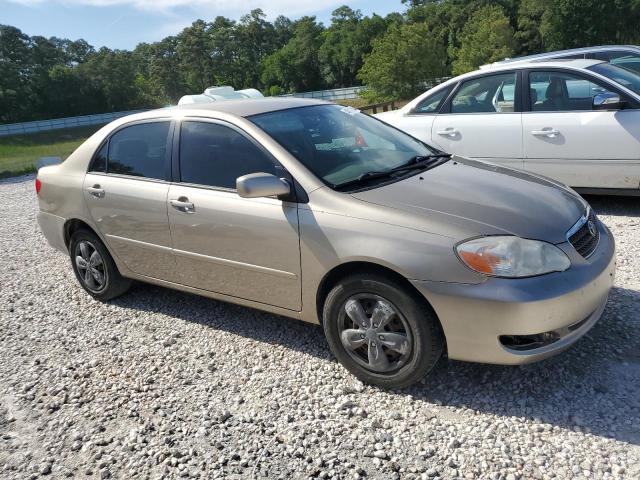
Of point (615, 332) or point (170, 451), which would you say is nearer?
point (170, 451)

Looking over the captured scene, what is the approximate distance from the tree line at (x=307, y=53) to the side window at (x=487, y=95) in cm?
4964

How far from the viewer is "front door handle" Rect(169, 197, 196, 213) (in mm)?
3799

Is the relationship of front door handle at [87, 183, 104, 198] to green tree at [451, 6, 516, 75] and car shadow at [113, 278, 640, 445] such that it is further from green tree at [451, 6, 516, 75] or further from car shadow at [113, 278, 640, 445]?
green tree at [451, 6, 516, 75]

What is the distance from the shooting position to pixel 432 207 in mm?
3037

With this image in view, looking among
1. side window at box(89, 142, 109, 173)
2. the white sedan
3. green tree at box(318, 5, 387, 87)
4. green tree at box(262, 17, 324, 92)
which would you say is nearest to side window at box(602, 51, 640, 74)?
the white sedan

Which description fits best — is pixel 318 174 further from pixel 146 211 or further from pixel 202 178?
pixel 146 211

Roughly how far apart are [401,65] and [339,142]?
5357 cm

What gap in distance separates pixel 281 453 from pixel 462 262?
1325mm

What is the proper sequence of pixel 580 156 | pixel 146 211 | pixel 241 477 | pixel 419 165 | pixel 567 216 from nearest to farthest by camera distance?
1. pixel 241 477
2. pixel 567 216
3. pixel 419 165
4. pixel 146 211
5. pixel 580 156

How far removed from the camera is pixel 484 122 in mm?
6215

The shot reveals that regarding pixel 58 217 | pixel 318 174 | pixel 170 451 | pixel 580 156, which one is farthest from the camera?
pixel 580 156

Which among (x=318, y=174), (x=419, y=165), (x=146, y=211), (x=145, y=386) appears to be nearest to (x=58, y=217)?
(x=146, y=211)

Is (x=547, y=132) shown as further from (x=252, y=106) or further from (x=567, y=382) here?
(x=567, y=382)

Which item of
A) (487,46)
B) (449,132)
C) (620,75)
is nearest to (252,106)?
(449,132)
